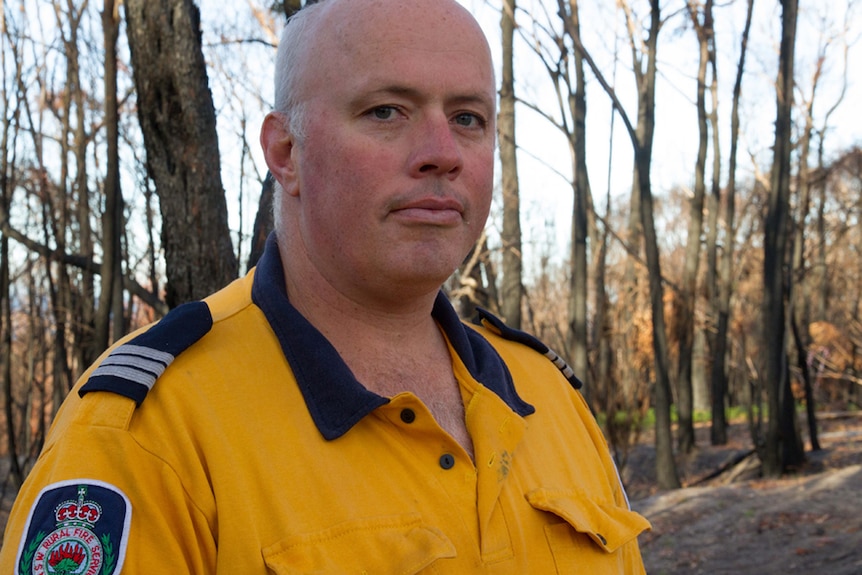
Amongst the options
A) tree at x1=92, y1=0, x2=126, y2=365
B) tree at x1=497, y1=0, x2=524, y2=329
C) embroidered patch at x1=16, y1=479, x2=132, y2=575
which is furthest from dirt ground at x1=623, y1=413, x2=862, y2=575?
embroidered patch at x1=16, y1=479, x2=132, y2=575

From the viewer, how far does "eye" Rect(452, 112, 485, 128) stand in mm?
1756

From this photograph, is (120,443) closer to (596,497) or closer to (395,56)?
(395,56)

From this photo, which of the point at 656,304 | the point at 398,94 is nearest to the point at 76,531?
the point at 398,94

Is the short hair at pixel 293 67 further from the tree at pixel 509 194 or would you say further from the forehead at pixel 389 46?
the tree at pixel 509 194

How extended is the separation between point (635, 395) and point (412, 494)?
10.4 metres

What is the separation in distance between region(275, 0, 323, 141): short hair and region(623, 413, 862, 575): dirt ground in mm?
6924

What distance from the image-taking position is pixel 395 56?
5.51ft

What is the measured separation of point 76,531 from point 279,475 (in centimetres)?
31

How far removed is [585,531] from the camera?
1.78m

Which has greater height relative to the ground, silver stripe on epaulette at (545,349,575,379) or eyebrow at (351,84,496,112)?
eyebrow at (351,84,496,112)

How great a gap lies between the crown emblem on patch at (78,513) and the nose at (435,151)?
0.76 metres

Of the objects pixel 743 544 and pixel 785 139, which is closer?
pixel 743 544

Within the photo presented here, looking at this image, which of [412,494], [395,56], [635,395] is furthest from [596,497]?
[635,395]

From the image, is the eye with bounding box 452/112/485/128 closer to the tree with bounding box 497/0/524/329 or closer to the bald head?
the bald head
